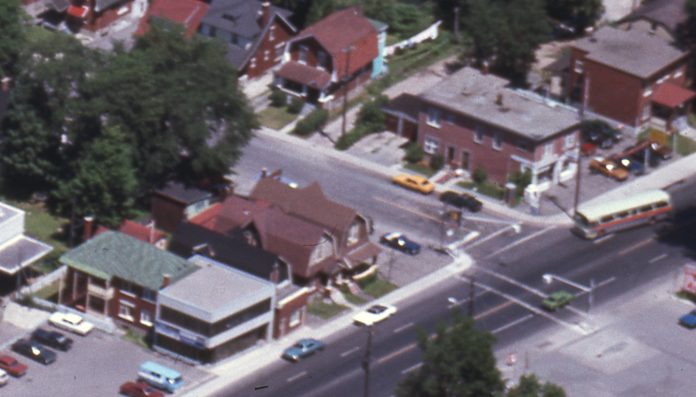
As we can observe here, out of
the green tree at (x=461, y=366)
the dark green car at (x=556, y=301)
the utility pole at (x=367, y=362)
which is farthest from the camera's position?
→ the dark green car at (x=556, y=301)

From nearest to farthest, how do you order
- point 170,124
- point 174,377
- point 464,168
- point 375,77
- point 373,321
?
point 174,377, point 373,321, point 170,124, point 464,168, point 375,77

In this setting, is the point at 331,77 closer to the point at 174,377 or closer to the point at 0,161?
the point at 0,161

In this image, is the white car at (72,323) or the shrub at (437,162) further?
the shrub at (437,162)

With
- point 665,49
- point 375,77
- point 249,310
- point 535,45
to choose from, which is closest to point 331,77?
point 375,77

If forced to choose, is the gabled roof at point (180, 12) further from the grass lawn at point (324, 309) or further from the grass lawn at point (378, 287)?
the grass lawn at point (324, 309)

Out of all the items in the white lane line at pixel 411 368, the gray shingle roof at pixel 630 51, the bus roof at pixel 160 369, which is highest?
the gray shingle roof at pixel 630 51

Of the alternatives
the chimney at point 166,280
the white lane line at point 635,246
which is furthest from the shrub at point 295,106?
the chimney at point 166,280
